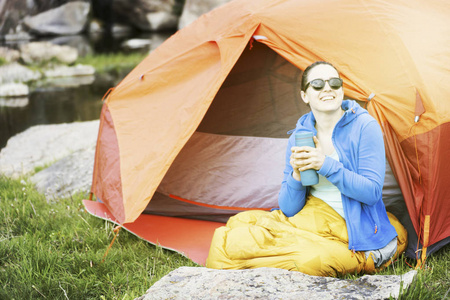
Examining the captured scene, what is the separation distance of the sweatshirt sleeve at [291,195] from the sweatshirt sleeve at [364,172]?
0.21 metres

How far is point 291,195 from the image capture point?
2469 mm

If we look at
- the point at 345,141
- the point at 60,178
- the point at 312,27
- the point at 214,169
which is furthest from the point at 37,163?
the point at 345,141

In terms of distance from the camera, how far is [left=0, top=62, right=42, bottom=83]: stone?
10094 millimetres

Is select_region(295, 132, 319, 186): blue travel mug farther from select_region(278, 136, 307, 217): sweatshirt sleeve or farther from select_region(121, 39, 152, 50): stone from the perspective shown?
select_region(121, 39, 152, 50): stone

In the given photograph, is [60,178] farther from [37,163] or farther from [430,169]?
[430,169]

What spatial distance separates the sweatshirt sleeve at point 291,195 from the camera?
7.90ft

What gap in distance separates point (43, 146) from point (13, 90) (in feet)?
14.0

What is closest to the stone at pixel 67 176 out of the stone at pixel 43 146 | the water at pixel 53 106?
the stone at pixel 43 146

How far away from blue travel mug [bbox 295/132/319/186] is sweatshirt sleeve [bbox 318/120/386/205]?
4cm

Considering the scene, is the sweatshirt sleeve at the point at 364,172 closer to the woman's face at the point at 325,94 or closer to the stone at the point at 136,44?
the woman's face at the point at 325,94

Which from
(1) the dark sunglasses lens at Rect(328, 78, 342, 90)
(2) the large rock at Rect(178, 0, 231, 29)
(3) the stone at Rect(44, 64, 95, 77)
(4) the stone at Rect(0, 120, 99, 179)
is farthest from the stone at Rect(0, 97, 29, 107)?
(2) the large rock at Rect(178, 0, 231, 29)

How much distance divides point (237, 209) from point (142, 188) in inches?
33.0

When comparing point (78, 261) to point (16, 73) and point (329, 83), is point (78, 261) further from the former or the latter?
point (16, 73)

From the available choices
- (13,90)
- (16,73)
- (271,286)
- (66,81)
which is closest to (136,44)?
(66,81)
